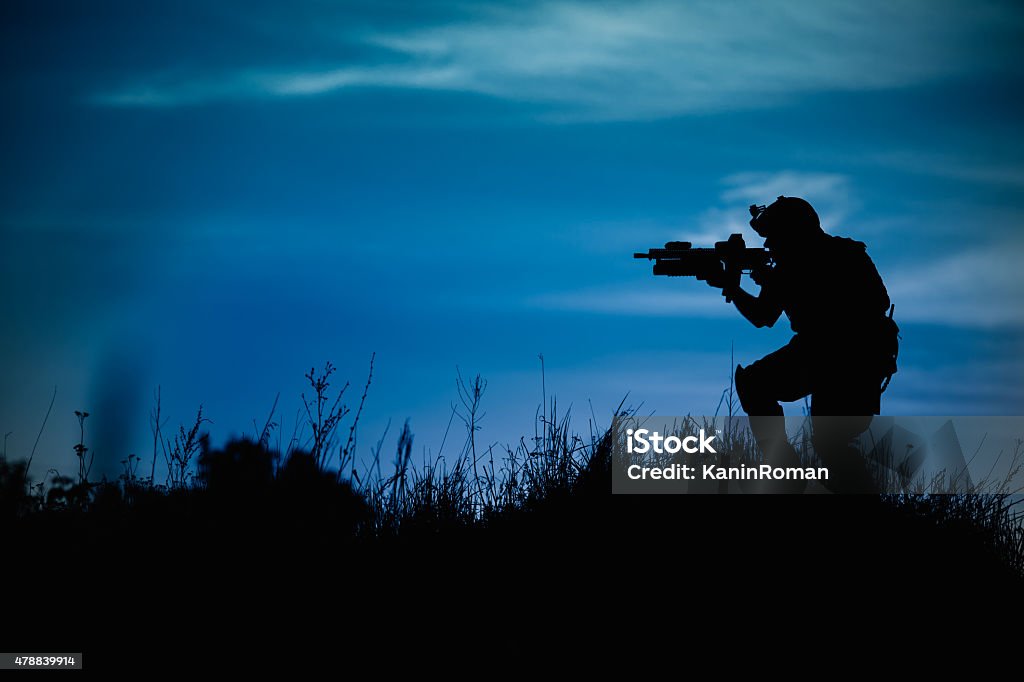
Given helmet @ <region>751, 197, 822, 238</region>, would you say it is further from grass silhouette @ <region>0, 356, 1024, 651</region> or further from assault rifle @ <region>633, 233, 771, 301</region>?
grass silhouette @ <region>0, 356, 1024, 651</region>

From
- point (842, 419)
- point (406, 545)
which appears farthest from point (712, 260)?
point (406, 545)

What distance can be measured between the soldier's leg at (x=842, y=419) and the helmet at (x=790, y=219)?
3.51ft

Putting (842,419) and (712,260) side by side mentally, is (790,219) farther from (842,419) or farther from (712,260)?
(842,419)

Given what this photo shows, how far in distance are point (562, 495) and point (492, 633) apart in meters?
1.68

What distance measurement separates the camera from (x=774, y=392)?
6418 millimetres

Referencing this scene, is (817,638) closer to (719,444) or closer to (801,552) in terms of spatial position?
(801,552)

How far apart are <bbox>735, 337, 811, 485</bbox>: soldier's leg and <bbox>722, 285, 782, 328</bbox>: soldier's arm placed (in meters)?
0.27

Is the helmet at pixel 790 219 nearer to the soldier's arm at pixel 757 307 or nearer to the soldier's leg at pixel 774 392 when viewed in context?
the soldier's arm at pixel 757 307

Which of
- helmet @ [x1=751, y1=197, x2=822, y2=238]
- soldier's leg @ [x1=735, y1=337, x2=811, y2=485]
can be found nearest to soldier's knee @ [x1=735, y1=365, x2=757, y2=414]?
soldier's leg @ [x1=735, y1=337, x2=811, y2=485]

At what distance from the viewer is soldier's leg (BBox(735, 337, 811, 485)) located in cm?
635

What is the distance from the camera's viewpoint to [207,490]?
5961 millimetres

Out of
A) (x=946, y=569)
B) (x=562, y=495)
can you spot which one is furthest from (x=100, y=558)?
(x=946, y=569)

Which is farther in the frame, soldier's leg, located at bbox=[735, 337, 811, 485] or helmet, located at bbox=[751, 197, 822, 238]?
helmet, located at bbox=[751, 197, 822, 238]

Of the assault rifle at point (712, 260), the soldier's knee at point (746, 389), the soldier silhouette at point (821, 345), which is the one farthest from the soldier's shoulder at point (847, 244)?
the soldier's knee at point (746, 389)
